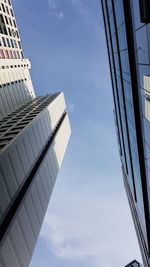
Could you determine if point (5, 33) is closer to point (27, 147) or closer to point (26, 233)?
point (27, 147)

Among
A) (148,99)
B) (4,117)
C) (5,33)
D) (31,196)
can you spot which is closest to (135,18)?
(148,99)

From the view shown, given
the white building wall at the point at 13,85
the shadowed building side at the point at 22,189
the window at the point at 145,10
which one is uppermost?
the window at the point at 145,10

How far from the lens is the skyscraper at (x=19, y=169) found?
27064 millimetres

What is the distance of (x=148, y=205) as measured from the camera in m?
26.5

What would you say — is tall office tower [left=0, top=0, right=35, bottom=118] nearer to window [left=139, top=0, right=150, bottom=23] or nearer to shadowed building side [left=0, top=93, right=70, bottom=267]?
shadowed building side [left=0, top=93, right=70, bottom=267]

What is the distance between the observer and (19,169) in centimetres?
3262

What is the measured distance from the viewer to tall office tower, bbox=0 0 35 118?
2260 inches

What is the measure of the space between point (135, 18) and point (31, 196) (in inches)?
1005

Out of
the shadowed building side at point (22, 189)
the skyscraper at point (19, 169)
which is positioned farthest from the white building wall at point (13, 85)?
the shadowed building side at point (22, 189)

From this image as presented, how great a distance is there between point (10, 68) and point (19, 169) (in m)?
37.3

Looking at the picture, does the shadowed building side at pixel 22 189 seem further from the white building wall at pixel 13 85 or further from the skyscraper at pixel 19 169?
the white building wall at pixel 13 85

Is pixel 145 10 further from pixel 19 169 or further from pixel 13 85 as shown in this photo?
pixel 13 85

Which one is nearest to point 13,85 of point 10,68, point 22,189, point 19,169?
point 10,68

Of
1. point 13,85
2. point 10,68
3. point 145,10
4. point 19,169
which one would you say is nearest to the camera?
point 145,10
